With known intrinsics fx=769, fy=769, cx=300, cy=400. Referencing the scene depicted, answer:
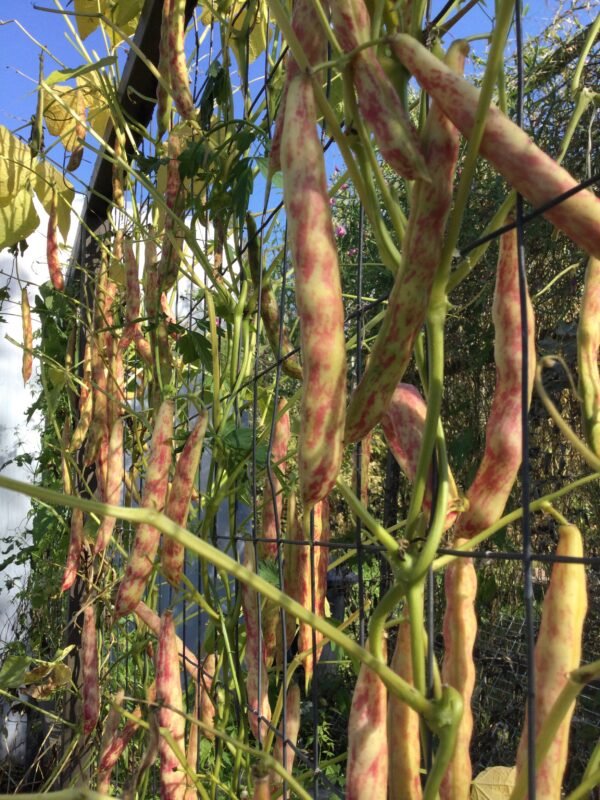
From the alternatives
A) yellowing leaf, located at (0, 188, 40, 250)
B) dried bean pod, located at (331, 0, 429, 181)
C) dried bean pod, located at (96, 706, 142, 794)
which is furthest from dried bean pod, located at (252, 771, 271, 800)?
yellowing leaf, located at (0, 188, 40, 250)

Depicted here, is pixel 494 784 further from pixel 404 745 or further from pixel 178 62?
pixel 178 62

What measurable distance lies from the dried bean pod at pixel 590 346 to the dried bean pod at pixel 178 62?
0.87 metres

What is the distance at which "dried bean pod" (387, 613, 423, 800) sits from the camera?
49cm

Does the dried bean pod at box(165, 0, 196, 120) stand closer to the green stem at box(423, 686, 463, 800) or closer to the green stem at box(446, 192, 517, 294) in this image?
the green stem at box(446, 192, 517, 294)

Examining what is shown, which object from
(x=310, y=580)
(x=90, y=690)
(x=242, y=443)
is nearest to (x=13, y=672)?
(x=90, y=690)

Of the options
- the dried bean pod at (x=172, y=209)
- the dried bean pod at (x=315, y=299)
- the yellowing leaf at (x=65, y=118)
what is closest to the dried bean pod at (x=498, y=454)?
the dried bean pod at (x=315, y=299)

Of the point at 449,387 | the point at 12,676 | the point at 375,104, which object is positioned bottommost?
the point at 12,676

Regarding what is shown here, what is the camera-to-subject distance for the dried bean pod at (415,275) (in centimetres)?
39

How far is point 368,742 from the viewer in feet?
1.45

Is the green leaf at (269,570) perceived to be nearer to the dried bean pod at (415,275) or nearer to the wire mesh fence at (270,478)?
the wire mesh fence at (270,478)

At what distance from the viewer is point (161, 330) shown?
1.31 m

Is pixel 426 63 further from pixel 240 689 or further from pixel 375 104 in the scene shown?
pixel 240 689

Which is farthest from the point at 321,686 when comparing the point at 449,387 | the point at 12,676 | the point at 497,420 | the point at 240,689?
the point at 497,420

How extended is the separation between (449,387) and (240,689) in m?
2.07
